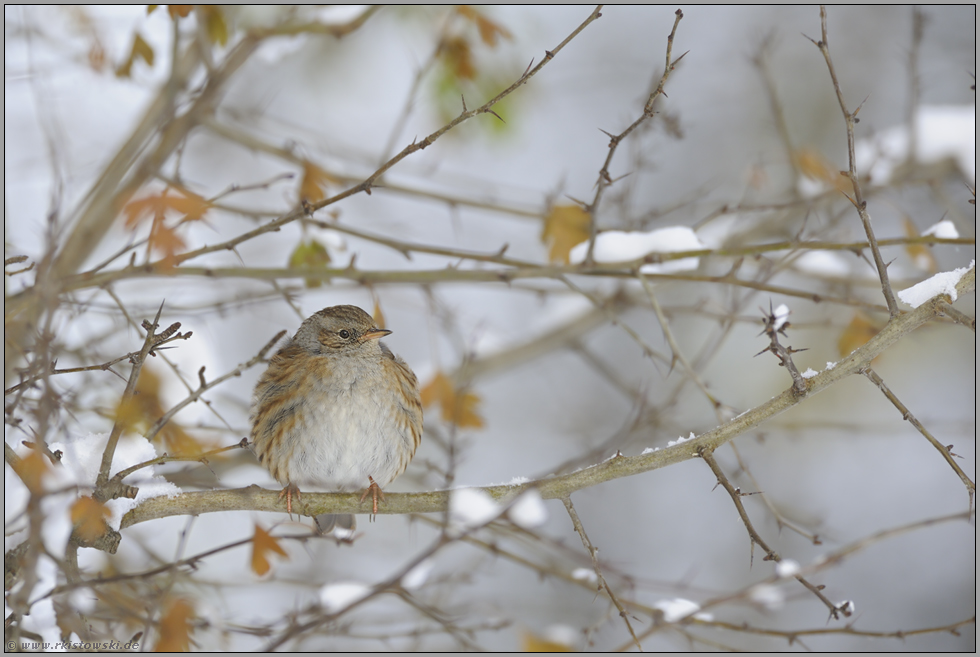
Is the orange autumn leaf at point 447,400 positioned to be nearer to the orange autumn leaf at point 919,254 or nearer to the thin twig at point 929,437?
the thin twig at point 929,437

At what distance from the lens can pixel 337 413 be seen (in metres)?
3.71

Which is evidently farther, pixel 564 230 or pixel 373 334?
pixel 564 230

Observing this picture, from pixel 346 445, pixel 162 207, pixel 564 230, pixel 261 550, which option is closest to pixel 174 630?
pixel 261 550

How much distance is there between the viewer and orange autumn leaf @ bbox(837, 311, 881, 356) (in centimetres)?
437

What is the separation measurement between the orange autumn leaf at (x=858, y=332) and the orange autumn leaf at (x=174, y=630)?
12.1ft

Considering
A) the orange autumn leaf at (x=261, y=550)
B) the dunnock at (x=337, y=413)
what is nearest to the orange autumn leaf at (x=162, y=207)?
the dunnock at (x=337, y=413)

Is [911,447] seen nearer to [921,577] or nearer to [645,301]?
[921,577]

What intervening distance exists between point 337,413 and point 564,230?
1.92 meters

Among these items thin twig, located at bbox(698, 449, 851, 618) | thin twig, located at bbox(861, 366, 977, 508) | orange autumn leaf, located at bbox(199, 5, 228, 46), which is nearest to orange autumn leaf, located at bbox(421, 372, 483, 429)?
thin twig, located at bbox(698, 449, 851, 618)

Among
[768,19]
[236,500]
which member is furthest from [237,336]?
[768,19]

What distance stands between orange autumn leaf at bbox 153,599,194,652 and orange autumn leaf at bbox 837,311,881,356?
3.68 metres

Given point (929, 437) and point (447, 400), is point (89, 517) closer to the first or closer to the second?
point (447, 400)

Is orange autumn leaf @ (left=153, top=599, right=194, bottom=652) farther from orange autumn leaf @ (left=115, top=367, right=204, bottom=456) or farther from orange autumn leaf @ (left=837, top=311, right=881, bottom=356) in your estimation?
orange autumn leaf @ (left=837, top=311, right=881, bottom=356)

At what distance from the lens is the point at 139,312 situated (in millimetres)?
4293
